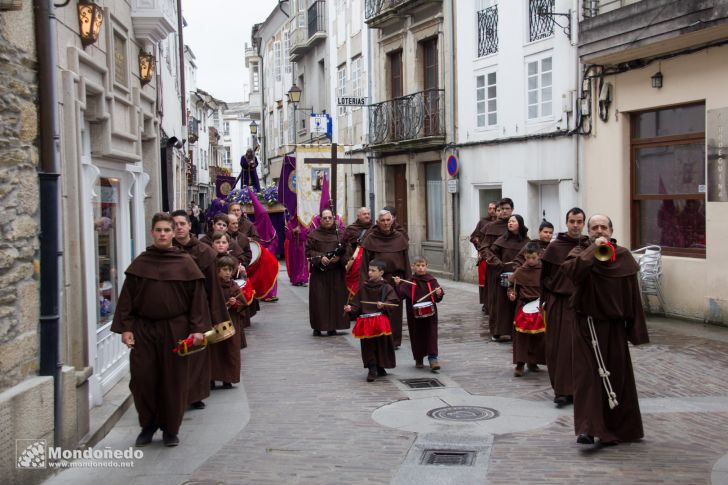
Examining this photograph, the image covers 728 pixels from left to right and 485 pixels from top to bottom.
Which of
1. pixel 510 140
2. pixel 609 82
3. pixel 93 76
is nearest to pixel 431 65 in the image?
pixel 510 140

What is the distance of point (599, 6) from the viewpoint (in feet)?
50.1

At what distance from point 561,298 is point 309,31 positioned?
27.4 meters

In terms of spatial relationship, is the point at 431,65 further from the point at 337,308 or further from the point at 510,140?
the point at 337,308

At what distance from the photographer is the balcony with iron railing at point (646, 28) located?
1227cm

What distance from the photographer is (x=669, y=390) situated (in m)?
8.83

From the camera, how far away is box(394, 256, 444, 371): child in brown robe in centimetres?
997

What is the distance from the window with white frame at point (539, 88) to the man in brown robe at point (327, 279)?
618 cm

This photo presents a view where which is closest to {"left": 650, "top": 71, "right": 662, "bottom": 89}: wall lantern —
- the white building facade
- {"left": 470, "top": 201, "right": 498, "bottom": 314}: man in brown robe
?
the white building facade

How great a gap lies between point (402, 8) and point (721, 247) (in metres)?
12.7

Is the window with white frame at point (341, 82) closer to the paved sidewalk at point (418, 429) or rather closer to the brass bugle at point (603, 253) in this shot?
the paved sidewalk at point (418, 429)

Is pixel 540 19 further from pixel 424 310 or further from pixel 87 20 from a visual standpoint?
pixel 87 20

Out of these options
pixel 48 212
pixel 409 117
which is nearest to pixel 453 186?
pixel 409 117

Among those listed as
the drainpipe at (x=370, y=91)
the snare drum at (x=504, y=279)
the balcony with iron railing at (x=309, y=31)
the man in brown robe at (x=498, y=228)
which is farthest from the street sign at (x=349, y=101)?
the balcony with iron railing at (x=309, y=31)

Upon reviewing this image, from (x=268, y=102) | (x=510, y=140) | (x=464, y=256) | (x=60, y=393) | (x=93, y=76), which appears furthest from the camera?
(x=268, y=102)
